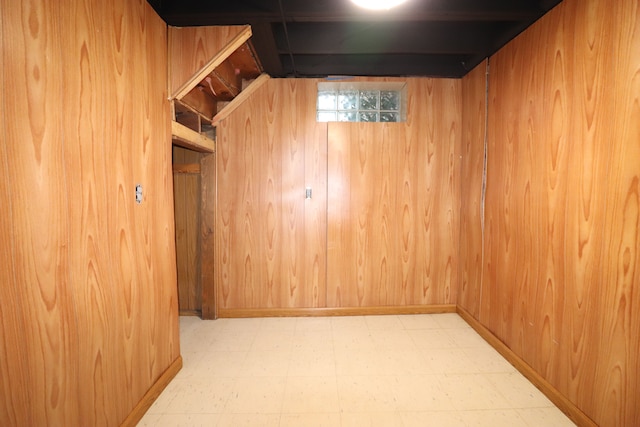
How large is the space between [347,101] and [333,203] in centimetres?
118

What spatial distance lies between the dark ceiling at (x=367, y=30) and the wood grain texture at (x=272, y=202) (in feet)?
1.47

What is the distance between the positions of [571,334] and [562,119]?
4.49 feet

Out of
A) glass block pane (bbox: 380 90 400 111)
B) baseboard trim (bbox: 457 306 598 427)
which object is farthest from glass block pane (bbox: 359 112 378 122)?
baseboard trim (bbox: 457 306 598 427)

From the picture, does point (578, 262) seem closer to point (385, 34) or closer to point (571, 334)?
point (571, 334)

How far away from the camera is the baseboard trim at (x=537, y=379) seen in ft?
5.39

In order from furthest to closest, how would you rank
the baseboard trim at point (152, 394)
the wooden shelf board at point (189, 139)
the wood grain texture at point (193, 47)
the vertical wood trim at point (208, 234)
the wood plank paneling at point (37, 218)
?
the vertical wood trim at point (208, 234)
the wooden shelf board at point (189, 139)
the wood grain texture at point (193, 47)
the baseboard trim at point (152, 394)
the wood plank paneling at point (37, 218)

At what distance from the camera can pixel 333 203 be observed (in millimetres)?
3059

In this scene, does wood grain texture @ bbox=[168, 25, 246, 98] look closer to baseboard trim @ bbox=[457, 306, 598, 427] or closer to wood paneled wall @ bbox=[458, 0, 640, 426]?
wood paneled wall @ bbox=[458, 0, 640, 426]

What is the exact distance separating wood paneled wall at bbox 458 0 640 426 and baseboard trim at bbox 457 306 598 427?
40 mm

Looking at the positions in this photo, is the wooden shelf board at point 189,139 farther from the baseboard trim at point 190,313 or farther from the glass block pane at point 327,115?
the baseboard trim at point 190,313

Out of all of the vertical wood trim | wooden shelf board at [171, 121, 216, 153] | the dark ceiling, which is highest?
the dark ceiling

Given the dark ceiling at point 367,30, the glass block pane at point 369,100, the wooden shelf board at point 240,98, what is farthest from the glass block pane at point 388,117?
the wooden shelf board at point 240,98

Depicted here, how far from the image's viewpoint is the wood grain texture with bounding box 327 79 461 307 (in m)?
3.02

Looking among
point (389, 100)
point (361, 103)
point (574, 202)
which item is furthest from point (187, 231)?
point (574, 202)
